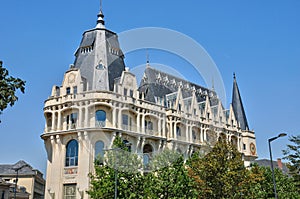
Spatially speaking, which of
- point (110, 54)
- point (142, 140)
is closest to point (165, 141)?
point (142, 140)

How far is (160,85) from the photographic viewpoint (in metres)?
69.1

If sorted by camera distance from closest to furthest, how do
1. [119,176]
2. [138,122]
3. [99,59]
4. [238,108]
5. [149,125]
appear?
1. [119,176]
2. [138,122]
3. [99,59]
4. [149,125]
5. [238,108]

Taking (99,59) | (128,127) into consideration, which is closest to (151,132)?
(128,127)

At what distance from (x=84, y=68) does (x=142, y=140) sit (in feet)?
47.5

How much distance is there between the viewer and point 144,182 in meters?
39.5

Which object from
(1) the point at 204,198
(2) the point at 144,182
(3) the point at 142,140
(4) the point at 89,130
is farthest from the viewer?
(3) the point at 142,140

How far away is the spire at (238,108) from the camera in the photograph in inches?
3207

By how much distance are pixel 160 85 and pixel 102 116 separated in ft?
A: 61.3

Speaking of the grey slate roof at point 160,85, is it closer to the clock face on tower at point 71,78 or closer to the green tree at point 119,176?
the clock face on tower at point 71,78

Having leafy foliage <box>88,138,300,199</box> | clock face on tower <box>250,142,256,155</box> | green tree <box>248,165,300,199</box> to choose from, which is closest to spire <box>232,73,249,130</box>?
clock face on tower <box>250,142,256,155</box>

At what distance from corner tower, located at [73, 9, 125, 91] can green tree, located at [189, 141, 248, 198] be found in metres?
25.6

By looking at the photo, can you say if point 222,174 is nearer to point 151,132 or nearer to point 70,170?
point 151,132

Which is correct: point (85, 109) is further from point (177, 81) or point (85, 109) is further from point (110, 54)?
point (177, 81)

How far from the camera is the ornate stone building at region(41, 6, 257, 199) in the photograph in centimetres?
5209
